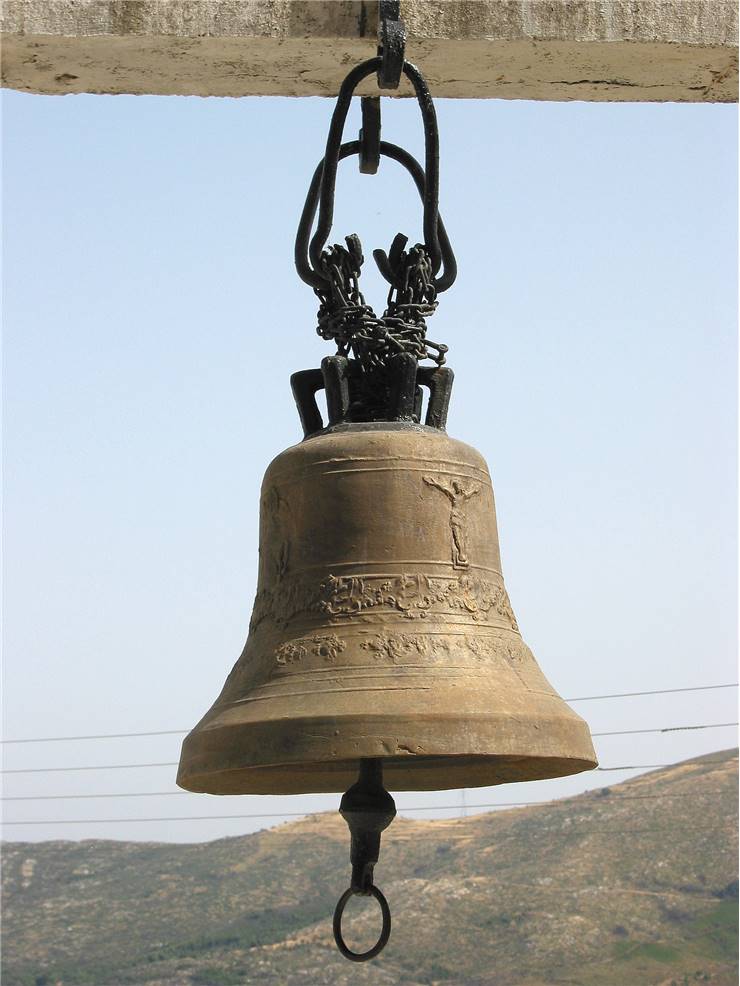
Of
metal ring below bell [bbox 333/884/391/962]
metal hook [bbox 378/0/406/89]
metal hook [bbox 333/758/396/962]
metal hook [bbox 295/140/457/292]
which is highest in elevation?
metal hook [bbox 378/0/406/89]

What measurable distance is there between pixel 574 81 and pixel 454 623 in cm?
166

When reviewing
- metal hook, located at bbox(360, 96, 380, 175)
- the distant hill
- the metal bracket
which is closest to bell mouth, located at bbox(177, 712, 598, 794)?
the metal bracket

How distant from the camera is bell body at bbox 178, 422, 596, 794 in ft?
9.75

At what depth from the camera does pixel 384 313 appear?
3389 millimetres

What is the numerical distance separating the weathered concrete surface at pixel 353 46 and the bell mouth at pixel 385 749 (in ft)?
5.75

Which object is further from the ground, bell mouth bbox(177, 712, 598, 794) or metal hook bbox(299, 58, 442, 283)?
metal hook bbox(299, 58, 442, 283)

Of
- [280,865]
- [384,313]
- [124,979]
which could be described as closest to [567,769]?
[384,313]

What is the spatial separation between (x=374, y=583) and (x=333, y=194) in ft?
2.80

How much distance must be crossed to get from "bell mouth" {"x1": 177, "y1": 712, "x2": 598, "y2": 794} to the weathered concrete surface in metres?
1.75

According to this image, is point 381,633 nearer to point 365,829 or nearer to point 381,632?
point 381,632

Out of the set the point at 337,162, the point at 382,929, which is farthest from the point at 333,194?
the point at 382,929

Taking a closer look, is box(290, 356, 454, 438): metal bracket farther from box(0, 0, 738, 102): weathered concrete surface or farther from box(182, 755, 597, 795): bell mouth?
box(0, 0, 738, 102): weathered concrete surface

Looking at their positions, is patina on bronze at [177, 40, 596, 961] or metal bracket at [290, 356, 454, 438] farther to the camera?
metal bracket at [290, 356, 454, 438]

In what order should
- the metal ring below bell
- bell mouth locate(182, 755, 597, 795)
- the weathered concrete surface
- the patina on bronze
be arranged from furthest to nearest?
the weathered concrete surface, bell mouth locate(182, 755, 597, 795), the metal ring below bell, the patina on bronze
